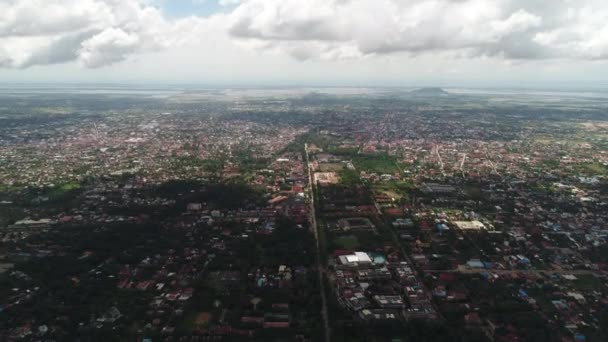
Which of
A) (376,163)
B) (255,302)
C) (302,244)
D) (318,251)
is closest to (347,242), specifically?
(318,251)

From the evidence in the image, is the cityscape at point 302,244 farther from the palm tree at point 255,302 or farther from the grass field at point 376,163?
the grass field at point 376,163

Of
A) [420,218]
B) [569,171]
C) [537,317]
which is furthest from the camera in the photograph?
[569,171]

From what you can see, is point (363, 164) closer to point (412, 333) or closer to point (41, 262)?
point (412, 333)

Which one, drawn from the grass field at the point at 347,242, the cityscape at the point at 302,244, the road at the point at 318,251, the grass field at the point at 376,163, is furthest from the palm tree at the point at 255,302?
the grass field at the point at 376,163

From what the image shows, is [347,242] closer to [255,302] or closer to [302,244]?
[302,244]

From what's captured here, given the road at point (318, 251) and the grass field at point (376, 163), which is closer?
the road at point (318, 251)

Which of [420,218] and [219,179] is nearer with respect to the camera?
[420,218]

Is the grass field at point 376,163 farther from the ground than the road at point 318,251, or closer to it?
farther from the ground

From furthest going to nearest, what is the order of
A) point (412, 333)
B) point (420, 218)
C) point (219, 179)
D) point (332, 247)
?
point (219, 179)
point (420, 218)
point (332, 247)
point (412, 333)

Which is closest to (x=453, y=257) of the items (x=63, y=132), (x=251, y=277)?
(x=251, y=277)

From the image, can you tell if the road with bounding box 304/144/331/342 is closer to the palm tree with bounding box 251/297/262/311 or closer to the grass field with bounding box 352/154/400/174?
the palm tree with bounding box 251/297/262/311

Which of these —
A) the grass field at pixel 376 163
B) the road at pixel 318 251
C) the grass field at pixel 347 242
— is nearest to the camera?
the road at pixel 318 251
